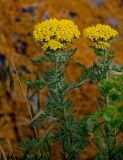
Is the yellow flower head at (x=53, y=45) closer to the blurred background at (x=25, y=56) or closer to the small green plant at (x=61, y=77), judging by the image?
the small green plant at (x=61, y=77)

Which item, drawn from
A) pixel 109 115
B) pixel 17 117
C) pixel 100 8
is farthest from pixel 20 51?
pixel 109 115

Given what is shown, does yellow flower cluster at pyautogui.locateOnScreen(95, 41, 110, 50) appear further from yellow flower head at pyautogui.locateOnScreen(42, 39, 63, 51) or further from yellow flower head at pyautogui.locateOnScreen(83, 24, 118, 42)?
yellow flower head at pyautogui.locateOnScreen(42, 39, 63, 51)

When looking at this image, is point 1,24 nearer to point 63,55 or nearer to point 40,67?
point 40,67

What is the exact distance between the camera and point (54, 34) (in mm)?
1557

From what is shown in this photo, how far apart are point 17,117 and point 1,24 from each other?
49 cm

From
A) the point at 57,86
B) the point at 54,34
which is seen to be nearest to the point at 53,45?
the point at 54,34

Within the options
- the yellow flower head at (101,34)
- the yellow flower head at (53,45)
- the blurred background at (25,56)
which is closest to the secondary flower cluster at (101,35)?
the yellow flower head at (101,34)

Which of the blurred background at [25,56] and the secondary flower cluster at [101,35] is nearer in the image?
the secondary flower cluster at [101,35]

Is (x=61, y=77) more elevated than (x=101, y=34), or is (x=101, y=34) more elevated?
(x=101, y=34)

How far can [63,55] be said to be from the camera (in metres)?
1.60

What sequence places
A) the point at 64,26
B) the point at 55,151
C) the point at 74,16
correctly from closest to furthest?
the point at 64,26, the point at 55,151, the point at 74,16

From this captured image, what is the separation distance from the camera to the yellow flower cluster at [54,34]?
1.55 meters

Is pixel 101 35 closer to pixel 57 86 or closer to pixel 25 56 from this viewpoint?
pixel 57 86

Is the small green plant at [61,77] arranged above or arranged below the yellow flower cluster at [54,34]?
below
